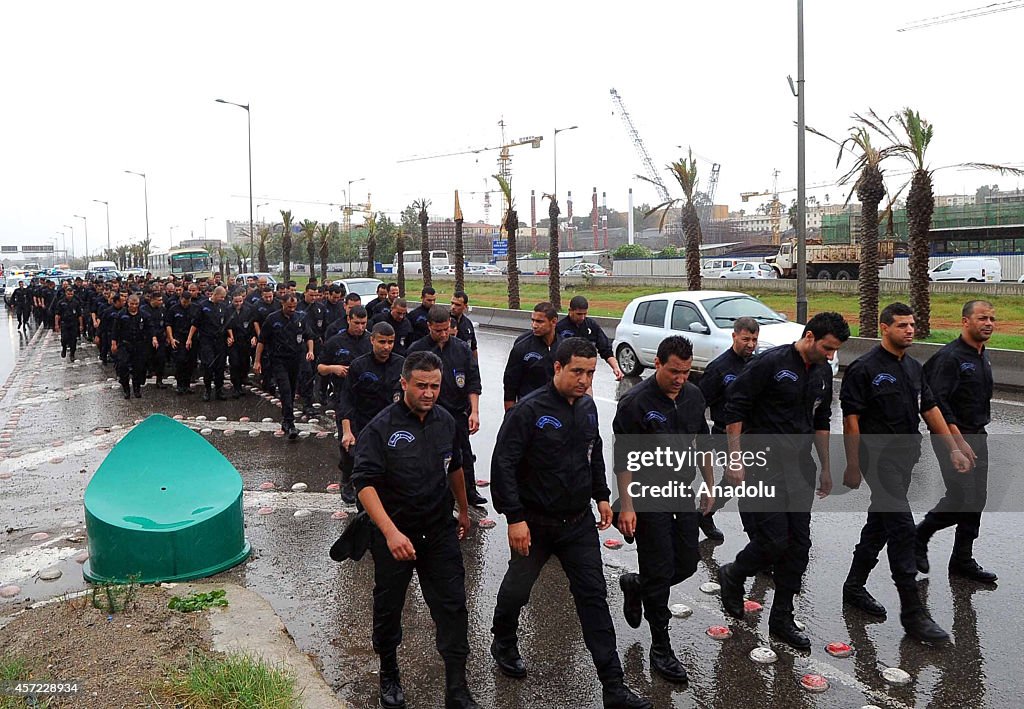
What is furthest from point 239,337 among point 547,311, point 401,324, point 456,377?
point 547,311

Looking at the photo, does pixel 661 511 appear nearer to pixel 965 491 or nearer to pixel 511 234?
pixel 965 491

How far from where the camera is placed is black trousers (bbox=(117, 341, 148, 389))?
14578mm

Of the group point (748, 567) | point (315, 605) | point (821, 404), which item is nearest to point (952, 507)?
point (821, 404)

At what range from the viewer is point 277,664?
442 cm

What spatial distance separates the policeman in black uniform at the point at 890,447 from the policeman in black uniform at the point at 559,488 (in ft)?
5.64

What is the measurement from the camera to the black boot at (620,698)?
13.5ft

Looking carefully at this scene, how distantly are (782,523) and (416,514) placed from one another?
209cm

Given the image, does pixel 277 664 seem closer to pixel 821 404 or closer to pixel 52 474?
pixel 821 404

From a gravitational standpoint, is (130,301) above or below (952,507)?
above

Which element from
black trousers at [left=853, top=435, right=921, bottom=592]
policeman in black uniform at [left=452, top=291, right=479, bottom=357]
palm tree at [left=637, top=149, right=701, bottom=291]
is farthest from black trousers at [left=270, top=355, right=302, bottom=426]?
A: palm tree at [left=637, top=149, right=701, bottom=291]

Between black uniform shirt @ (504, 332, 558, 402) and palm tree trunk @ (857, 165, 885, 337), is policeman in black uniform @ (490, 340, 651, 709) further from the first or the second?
palm tree trunk @ (857, 165, 885, 337)

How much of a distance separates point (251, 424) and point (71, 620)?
7261 mm

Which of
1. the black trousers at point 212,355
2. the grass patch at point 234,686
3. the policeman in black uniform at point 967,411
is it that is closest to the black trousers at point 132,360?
the black trousers at point 212,355

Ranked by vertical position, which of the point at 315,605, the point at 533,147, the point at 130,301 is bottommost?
the point at 315,605
